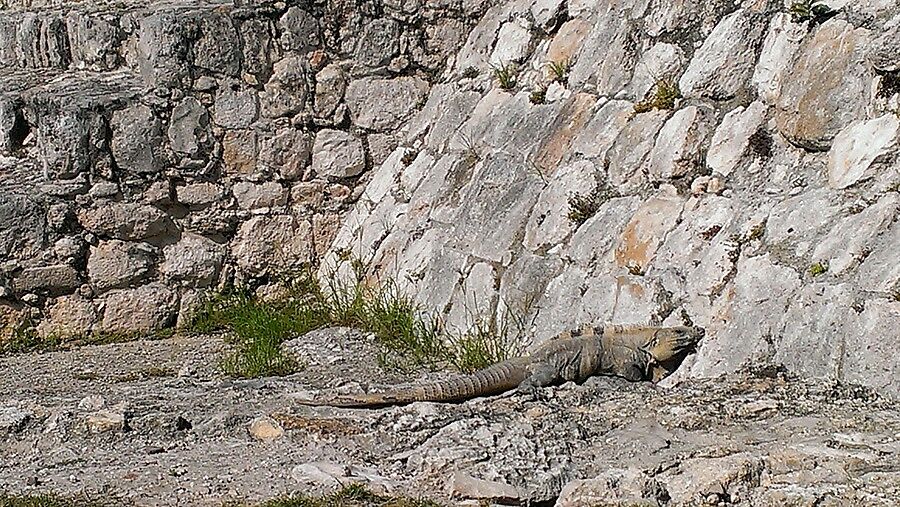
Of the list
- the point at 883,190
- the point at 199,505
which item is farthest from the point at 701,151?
the point at 199,505

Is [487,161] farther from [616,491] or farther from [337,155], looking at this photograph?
[616,491]

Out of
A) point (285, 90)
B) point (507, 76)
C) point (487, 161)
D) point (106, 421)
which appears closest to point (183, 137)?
point (285, 90)

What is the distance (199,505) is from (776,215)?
104 inches

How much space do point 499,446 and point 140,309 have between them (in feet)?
12.5

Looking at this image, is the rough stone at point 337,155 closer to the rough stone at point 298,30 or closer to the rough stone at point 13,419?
the rough stone at point 298,30

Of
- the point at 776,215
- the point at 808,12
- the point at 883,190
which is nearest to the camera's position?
the point at 883,190

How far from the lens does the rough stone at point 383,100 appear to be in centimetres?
783

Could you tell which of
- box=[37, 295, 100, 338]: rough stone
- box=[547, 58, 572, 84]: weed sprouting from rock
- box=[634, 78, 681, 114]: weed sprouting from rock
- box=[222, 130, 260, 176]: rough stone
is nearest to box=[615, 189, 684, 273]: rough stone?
box=[634, 78, 681, 114]: weed sprouting from rock

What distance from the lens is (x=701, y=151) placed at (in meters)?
5.64

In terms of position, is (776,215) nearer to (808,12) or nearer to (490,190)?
(808,12)

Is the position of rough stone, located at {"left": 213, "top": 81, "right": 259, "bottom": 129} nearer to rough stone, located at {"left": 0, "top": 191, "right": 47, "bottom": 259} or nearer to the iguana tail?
rough stone, located at {"left": 0, "top": 191, "right": 47, "bottom": 259}

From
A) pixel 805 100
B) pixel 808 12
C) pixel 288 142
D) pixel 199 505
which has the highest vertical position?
pixel 808 12

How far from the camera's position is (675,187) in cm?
567

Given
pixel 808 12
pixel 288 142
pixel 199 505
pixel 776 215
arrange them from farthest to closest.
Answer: pixel 288 142, pixel 808 12, pixel 776 215, pixel 199 505
